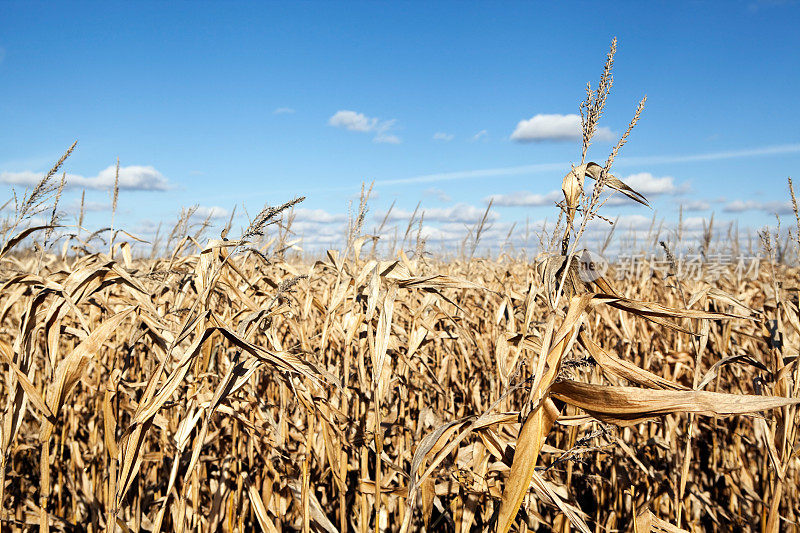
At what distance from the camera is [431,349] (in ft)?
12.1

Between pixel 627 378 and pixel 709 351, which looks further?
pixel 709 351

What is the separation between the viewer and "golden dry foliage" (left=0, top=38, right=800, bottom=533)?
1039 mm

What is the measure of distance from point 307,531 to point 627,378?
3.70 ft

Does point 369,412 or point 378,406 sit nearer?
point 378,406

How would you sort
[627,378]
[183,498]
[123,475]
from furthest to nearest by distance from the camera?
[183,498] < [123,475] < [627,378]

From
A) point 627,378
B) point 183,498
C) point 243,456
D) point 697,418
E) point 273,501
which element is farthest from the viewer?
point 697,418

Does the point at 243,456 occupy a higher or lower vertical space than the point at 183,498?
lower

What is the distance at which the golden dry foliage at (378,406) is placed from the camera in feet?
3.41

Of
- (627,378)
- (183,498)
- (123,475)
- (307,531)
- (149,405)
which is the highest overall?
(627,378)

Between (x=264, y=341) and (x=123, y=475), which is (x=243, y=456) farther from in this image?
(x=123, y=475)

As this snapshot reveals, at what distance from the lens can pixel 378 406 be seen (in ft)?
4.79

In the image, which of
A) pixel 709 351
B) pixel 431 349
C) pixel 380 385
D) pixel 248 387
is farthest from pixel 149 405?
pixel 709 351

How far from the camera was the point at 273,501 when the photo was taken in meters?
2.30

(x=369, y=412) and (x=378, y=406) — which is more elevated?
(x=378, y=406)
